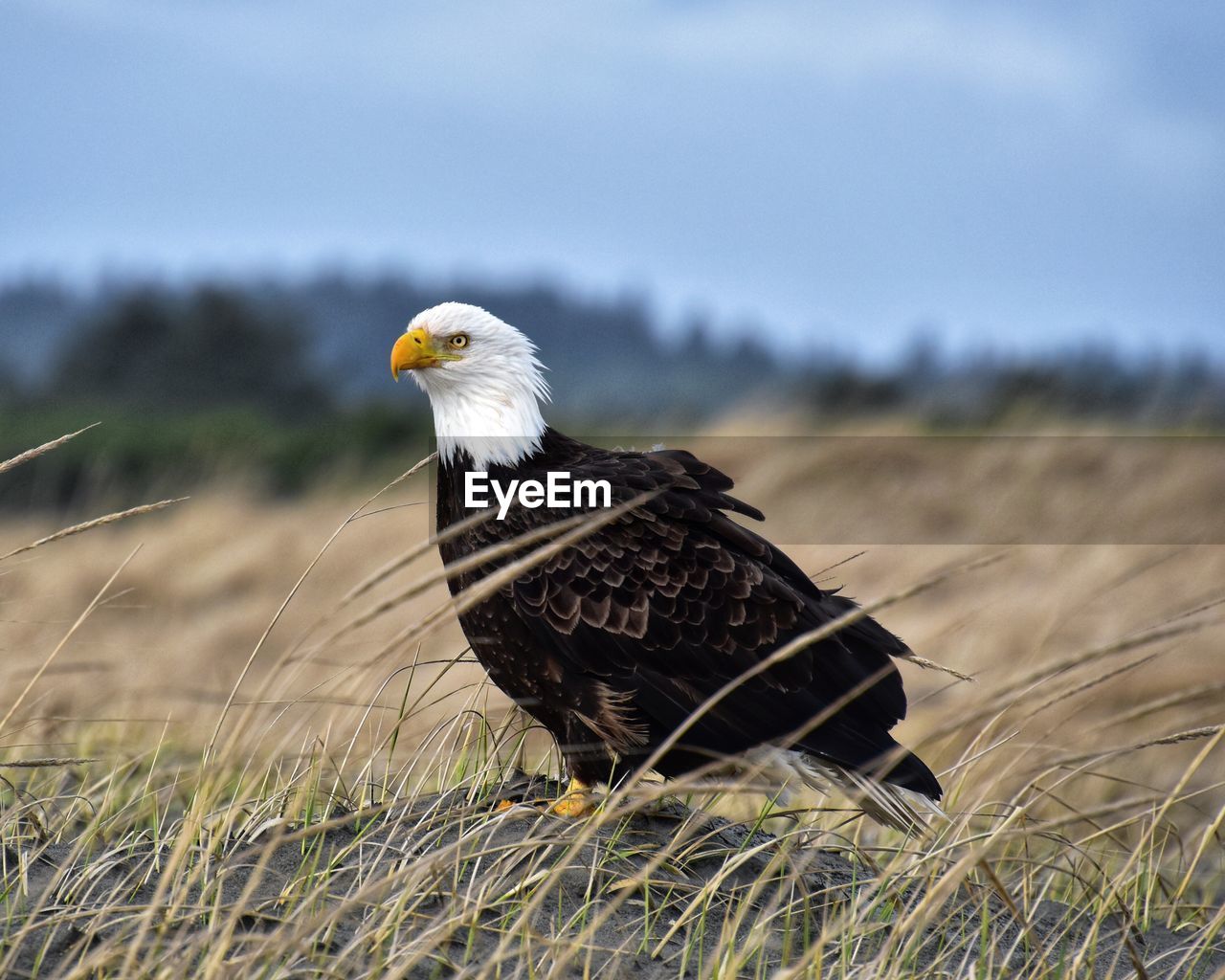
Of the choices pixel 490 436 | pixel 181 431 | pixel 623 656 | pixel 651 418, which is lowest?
pixel 181 431

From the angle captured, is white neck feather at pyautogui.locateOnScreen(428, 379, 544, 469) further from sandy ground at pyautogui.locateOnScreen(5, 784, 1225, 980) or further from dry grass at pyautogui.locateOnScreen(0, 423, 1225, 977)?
sandy ground at pyautogui.locateOnScreen(5, 784, 1225, 980)

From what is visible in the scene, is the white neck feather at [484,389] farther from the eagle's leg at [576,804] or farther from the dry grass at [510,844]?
the eagle's leg at [576,804]

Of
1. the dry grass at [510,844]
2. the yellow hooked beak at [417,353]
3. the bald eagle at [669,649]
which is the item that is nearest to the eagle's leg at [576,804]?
the bald eagle at [669,649]

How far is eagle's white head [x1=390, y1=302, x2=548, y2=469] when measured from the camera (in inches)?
186

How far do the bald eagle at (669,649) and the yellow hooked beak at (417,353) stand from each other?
1.84ft

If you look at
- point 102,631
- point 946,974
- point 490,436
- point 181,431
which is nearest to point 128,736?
point 490,436

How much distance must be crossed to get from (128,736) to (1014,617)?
778 centimetres

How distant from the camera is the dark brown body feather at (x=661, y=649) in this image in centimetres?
425

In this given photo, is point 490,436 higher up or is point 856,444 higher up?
point 490,436

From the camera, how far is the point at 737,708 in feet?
14.1

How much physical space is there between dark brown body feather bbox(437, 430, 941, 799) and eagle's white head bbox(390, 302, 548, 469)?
1.35ft

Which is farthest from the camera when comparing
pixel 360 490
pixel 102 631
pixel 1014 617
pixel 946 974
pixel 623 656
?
pixel 360 490

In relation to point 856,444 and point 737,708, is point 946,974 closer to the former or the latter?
point 737,708

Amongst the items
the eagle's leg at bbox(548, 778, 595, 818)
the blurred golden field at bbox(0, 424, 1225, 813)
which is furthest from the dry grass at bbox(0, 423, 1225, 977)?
the blurred golden field at bbox(0, 424, 1225, 813)
